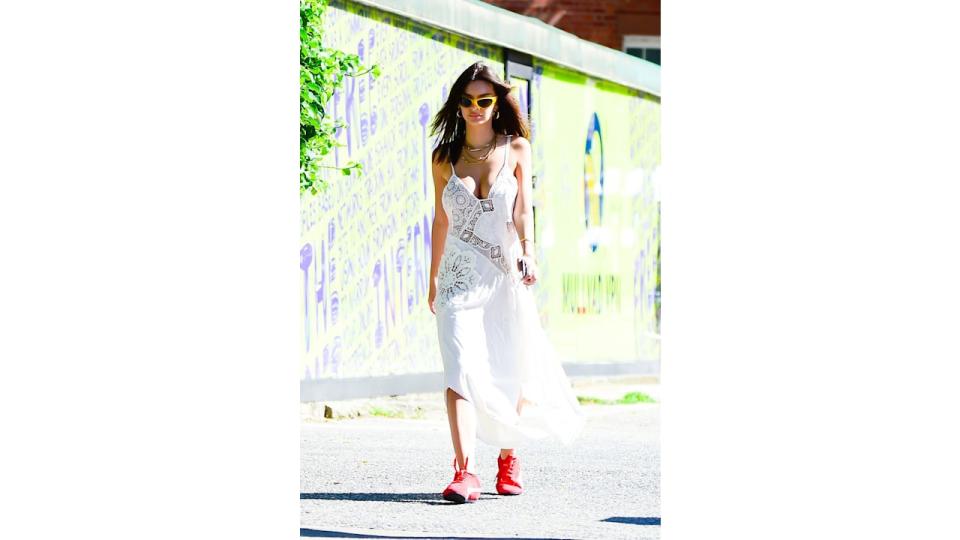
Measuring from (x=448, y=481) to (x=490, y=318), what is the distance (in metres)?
1.07

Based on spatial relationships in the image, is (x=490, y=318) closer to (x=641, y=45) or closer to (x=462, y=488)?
(x=462, y=488)

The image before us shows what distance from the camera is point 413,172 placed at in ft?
42.2

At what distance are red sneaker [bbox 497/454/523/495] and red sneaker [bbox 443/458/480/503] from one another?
1.21ft

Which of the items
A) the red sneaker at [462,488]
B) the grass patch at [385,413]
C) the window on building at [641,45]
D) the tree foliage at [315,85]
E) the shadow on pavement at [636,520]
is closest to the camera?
the shadow on pavement at [636,520]

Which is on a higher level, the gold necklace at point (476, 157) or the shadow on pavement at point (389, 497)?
the gold necklace at point (476, 157)

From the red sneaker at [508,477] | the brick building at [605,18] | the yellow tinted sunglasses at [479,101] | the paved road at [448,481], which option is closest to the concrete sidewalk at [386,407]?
the paved road at [448,481]

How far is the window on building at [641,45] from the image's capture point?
2355 centimetres

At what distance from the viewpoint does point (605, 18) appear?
2338cm

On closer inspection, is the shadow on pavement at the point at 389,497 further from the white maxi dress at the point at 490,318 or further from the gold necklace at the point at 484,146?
the gold necklace at the point at 484,146

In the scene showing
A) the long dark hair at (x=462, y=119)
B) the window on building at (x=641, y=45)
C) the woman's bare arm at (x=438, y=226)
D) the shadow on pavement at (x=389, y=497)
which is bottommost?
the shadow on pavement at (x=389, y=497)

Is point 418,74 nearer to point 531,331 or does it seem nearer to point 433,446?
point 433,446

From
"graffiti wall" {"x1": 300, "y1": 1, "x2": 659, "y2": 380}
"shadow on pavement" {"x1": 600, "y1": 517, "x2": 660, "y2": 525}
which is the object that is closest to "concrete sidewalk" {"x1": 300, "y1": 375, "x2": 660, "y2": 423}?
"graffiti wall" {"x1": 300, "y1": 1, "x2": 659, "y2": 380}

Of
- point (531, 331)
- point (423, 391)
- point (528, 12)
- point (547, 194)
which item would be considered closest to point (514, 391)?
point (531, 331)

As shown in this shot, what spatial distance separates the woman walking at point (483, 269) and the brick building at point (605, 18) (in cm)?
1616
